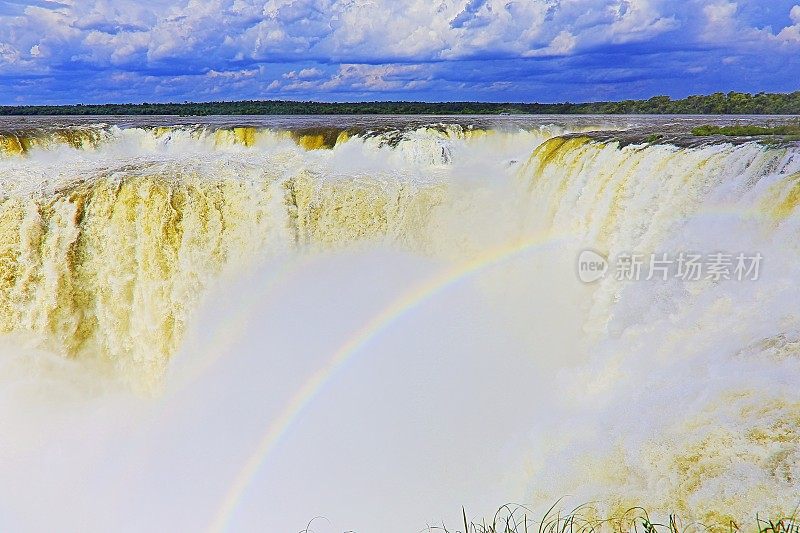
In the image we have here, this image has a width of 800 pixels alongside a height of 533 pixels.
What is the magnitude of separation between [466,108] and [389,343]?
1706 inches

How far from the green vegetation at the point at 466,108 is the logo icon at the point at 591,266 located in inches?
804

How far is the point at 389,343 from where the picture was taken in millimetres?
10117

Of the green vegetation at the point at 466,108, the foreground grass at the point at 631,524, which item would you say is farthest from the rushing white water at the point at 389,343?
the green vegetation at the point at 466,108

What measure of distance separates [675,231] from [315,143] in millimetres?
14127

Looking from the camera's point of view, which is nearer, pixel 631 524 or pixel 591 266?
pixel 631 524

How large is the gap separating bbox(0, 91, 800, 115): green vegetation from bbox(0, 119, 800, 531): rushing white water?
2029 cm

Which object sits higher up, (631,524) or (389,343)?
(631,524)

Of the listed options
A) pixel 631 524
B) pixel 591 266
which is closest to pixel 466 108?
pixel 591 266

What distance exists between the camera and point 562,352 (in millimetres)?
8742

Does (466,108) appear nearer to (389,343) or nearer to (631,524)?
(389,343)

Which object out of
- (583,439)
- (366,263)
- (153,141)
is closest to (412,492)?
(583,439)

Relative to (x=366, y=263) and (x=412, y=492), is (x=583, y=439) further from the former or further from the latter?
(x=366, y=263)

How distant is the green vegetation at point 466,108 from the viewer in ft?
→ 98.5

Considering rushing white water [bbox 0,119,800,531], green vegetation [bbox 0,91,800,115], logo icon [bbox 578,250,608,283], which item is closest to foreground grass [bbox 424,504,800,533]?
rushing white water [bbox 0,119,800,531]
